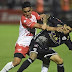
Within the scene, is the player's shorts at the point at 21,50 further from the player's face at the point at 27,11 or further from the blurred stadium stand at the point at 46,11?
the blurred stadium stand at the point at 46,11

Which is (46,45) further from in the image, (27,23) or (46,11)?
(46,11)

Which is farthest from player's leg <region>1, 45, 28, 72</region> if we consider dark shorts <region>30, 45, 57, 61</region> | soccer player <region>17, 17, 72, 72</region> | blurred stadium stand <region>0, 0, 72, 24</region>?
blurred stadium stand <region>0, 0, 72, 24</region>

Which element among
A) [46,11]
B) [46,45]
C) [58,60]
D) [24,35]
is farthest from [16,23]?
[58,60]

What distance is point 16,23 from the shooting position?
24.8 m

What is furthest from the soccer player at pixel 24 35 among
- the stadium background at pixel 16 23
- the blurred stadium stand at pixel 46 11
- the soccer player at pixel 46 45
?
the blurred stadium stand at pixel 46 11

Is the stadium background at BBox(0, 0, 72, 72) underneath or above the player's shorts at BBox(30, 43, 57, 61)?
underneath

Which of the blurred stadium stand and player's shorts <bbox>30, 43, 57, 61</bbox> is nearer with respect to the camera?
player's shorts <bbox>30, 43, 57, 61</bbox>

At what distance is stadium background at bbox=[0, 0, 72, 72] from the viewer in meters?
10.5

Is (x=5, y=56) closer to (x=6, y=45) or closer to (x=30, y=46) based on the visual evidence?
(x=6, y=45)

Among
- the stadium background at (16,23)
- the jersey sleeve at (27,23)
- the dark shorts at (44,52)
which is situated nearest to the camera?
the dark shorts at (44,52)

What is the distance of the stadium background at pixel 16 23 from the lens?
1053 centimetres

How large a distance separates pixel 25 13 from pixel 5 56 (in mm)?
4294

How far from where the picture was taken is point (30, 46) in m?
7.85

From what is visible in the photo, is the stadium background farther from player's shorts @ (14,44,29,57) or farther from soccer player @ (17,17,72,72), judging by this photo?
soccer player @ (17,17,72,72)
